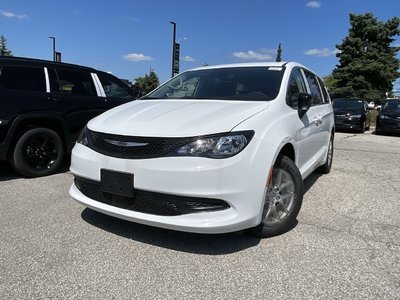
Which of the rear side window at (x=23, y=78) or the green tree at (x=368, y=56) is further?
the green tree at (x=368, y=56)

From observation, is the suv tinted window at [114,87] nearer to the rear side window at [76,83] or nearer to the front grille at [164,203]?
the rear side window at [76,83]

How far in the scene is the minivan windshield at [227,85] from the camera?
4082mm

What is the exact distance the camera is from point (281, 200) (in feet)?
12.0

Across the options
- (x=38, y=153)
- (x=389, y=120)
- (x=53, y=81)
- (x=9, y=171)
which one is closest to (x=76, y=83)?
(x=53, y=81)

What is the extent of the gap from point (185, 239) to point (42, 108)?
3381 millimetres

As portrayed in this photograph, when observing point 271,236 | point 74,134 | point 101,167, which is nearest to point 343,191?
point 271,236

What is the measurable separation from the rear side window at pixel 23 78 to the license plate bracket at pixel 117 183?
9.69 ft

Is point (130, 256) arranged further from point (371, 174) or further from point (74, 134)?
point (371, 174)

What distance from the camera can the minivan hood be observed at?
308cm

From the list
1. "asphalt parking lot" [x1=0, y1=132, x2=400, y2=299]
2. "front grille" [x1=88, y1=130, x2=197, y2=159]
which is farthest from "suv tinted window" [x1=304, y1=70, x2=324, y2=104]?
"front grille" [x1=88, y1=130, x2=197, y2=159]

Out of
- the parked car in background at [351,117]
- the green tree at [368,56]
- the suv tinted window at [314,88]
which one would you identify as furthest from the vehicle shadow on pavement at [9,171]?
the green tree at [368,56]

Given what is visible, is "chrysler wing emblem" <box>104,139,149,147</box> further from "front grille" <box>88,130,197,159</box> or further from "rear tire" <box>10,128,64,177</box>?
"rear tire" <box>10,128,64,177</box>

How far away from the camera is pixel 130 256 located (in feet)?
10.3

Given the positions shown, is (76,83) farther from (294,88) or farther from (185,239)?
(185,239)
